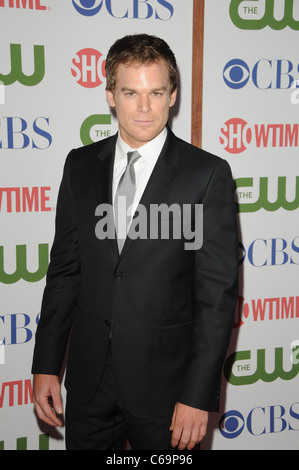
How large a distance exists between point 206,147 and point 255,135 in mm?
288

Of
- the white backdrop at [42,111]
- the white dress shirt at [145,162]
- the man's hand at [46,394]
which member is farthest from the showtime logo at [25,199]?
the man's hand at [46,394]

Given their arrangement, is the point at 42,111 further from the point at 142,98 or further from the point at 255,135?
the point at 255,135

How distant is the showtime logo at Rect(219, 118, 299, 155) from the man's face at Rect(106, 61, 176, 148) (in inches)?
39.8

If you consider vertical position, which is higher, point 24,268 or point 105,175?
point 105,175

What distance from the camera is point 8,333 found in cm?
274

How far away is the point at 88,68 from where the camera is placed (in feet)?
8.57

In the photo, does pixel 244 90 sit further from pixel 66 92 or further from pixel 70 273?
pixel 70 273

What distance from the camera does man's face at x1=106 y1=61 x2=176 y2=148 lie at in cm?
183

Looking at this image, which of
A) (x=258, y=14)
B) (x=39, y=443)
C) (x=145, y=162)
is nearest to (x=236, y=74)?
(x=258, y=14)

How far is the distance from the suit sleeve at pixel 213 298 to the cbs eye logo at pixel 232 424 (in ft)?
4.59

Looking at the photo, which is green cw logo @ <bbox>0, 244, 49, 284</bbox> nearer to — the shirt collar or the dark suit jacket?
the dark suit jacket

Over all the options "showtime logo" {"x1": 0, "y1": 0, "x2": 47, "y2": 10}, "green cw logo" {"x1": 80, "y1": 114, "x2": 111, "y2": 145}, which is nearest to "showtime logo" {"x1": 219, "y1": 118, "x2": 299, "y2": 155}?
"green cw logo" {"x1": 80, "y1": 114, "x2": 111, "y2": 145}

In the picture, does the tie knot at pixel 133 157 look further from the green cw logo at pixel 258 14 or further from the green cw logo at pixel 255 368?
the green cw logo at pixel 255 368

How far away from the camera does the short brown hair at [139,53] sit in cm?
183
